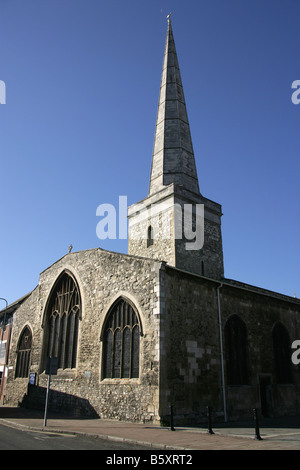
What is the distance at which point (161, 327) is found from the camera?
13070mm

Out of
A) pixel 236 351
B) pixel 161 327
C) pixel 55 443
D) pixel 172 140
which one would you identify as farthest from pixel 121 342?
pixel 172 140

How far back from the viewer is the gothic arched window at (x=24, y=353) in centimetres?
2152

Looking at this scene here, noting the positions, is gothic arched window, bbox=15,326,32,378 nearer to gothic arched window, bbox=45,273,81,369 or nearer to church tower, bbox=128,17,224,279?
gothic arched window, bbox=45,273,81,369

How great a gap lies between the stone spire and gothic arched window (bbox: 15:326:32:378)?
11726 millimetres

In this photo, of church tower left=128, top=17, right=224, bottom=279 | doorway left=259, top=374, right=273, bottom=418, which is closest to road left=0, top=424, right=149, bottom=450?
doorway left=259, top=374, right=273, bottom=418

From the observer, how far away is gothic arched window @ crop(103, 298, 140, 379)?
1412 cm

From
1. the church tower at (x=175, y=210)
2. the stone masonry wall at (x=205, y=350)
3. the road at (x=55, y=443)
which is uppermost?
the church tower at (x=175, y=210)

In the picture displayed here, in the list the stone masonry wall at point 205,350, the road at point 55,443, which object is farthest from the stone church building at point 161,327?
the road at point 55,443

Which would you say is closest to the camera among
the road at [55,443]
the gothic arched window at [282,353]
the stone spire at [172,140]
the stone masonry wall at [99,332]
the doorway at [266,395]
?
the road at [55,443]

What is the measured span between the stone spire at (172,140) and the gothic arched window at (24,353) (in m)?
11.7

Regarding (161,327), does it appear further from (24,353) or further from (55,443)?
(24,353)

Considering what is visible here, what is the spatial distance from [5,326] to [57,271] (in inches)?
392

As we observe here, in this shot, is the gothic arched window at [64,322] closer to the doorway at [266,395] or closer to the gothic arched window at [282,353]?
the doorway at [266,395]
